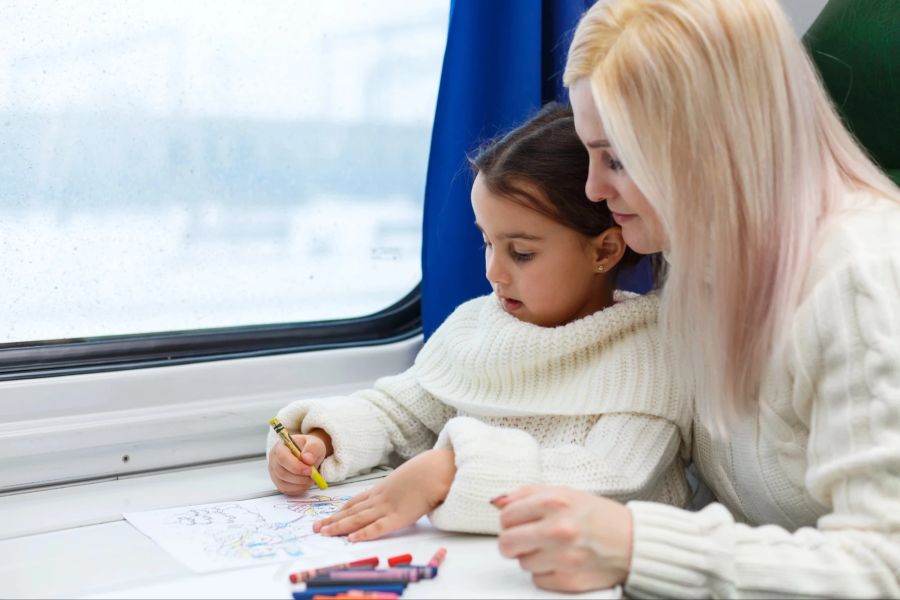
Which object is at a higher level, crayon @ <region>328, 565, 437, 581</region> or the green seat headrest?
the green seat headrest

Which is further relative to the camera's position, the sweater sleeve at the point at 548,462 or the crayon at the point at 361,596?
the sweater sleeve at the point at 548,462

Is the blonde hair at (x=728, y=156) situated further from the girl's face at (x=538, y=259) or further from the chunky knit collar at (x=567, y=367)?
the girl's face at (x=538, y=259)

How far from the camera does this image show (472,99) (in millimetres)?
1698

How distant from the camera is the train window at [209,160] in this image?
1.54 metres

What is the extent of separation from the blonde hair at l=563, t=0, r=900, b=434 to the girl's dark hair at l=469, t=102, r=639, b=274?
0.80ft

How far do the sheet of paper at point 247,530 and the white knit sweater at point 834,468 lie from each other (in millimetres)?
346

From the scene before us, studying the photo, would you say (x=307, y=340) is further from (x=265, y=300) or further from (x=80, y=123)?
(x=80, y=123)

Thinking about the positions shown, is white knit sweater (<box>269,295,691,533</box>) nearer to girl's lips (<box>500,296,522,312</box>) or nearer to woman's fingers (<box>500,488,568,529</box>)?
girl's lips (<box>500,296,522,312</box>)

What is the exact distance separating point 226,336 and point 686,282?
871 mm

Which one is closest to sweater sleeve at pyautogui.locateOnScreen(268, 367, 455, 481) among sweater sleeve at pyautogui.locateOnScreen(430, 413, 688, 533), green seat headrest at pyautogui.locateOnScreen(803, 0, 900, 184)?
sweater sleeve at pyautogui.locateOnScreen(430, 413, 688, 533)

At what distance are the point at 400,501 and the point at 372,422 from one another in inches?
10.4

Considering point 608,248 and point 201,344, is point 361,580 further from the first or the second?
point 201,344

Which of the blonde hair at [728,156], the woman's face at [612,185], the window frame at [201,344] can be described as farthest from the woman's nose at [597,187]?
the window frame at [201,344]

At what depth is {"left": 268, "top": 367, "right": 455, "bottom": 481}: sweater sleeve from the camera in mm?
1364
